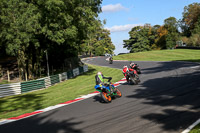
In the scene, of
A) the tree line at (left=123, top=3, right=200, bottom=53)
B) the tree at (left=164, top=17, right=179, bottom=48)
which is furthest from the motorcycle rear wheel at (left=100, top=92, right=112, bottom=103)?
the tree at (left=164, top=17, right=179, bottom=48)

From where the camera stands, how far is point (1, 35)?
2370 centimetres

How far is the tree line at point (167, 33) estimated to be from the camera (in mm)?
86125

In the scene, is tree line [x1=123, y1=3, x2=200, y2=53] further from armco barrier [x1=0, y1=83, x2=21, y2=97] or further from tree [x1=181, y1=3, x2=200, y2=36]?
armco barrier [x1=0, y1=83, x2=21, y2=97]

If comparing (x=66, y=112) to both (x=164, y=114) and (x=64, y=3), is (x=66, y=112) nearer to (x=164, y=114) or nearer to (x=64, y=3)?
(x=164, y=114)

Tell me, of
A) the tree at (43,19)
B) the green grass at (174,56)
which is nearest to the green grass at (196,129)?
the tree at (43,19)

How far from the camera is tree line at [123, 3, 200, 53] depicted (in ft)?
283

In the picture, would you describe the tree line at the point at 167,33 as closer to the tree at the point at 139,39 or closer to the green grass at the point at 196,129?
the tree at the point at 139,39

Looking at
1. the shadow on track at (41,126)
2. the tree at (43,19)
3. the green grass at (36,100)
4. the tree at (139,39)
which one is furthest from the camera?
the tree at (139,39)

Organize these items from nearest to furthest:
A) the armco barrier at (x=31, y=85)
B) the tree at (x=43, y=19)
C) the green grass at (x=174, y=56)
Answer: the armco barrier at (x=31, y=85) → the tree at (x=43, y=19) → the green grass at (x=174, y=56)

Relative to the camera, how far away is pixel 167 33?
303 feet

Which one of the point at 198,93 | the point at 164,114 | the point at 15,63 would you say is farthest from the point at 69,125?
the point at 15,63

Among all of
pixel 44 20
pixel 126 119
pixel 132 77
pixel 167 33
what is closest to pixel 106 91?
pixel 126 119

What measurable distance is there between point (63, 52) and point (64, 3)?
15.3 meters

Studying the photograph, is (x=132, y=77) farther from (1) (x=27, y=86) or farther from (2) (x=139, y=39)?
(2) (x=139, y=39)
